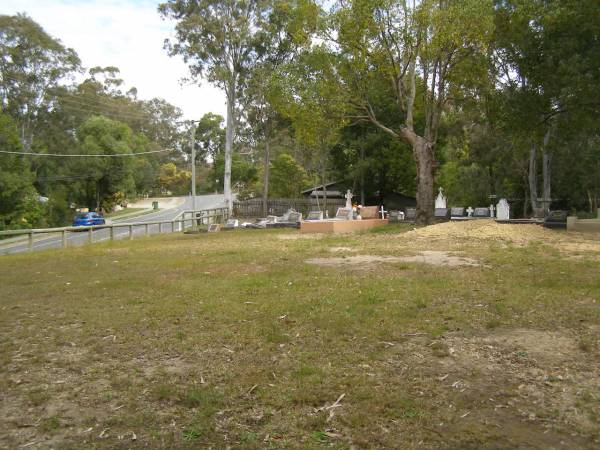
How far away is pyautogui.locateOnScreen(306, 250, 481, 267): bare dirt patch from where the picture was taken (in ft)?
31.4

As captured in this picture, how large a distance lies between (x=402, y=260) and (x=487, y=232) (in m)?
A: 5.34

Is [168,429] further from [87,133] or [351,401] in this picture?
[87,133]

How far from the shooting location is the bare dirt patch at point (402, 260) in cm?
957

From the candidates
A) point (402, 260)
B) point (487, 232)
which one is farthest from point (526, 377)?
point (487, 232)

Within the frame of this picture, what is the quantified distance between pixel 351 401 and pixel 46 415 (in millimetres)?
1934

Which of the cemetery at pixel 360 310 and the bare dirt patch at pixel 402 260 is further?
the bare dirt patch at pixel 402 260

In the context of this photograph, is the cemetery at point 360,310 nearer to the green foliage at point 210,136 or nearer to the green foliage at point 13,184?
the green foliage at point 13,184

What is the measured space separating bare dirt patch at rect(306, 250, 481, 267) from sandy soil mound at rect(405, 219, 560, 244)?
3362mm

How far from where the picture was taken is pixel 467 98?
20.9 meters

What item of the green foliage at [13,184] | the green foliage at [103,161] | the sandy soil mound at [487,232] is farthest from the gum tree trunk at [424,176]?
the green foliage at [103,161]

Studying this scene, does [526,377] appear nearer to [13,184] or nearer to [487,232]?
[487,232]

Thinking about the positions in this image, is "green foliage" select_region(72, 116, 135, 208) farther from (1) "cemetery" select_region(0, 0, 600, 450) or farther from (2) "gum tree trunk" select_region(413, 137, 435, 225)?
(2) "gum tree trunk" select_region(413, 137, 435, 225)

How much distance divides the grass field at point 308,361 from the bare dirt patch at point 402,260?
1.12m

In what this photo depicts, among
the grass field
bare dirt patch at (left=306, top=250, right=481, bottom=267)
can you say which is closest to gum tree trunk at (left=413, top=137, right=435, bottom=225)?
bare dirt patch at (left=306, top=250, right=481, bottom=267)
